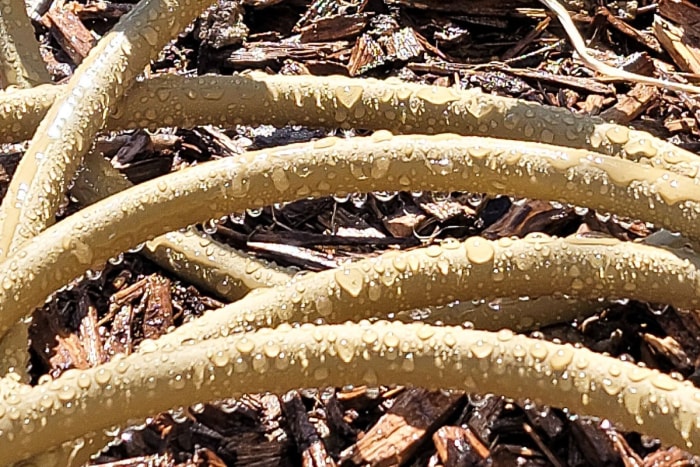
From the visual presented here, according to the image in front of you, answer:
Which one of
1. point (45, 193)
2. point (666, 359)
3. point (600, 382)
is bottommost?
point (666, 359)

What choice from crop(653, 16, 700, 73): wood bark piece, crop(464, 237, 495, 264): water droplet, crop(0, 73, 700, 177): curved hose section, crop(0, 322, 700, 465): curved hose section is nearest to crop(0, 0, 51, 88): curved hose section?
crop(0, 73, 700, 177): curved hose section

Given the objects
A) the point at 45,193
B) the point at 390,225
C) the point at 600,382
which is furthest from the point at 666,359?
the point at 45,193

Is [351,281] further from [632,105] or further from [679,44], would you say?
[679,44]

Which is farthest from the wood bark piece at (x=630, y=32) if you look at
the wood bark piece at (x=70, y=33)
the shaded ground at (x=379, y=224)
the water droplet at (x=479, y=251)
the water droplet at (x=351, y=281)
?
the wood bark piece at (x=70, y=33)

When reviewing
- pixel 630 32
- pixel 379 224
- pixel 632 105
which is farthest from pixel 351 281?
pixel 630 32

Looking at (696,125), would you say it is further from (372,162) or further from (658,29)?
(372,162)

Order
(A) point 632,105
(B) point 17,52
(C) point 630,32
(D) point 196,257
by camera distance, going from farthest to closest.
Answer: (C) point 630,32
(A) point 632,105
(B) point 17,52
(D) point 196,257
